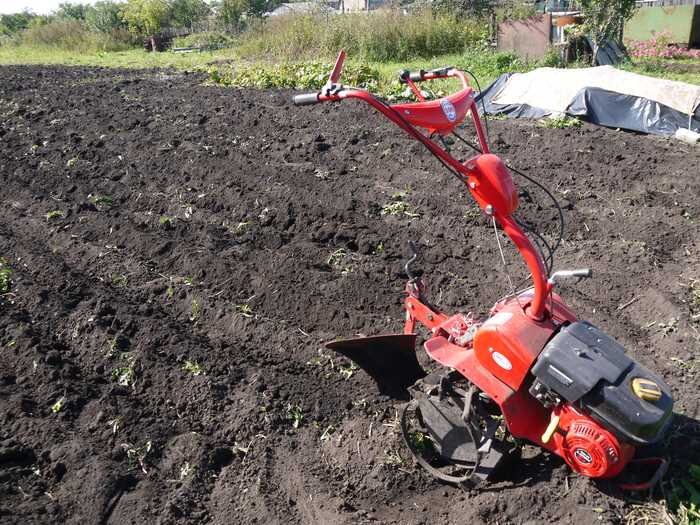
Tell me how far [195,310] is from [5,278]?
1996 mm

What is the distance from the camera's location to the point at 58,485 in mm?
3418

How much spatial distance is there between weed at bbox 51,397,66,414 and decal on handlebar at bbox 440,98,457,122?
10.1 feet

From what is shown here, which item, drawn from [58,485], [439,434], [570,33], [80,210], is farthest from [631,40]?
[58,485]

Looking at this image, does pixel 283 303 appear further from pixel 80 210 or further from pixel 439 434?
pixel 80 210

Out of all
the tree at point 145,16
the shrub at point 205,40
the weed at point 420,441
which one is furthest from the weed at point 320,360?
the tree at point 145,16

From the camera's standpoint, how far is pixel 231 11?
3278cm

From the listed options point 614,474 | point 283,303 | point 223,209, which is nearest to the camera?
point 614,474

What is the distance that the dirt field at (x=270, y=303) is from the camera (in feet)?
11.1

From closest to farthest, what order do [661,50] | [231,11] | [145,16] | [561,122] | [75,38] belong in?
[561,122], [661,50], [145,16], [75,38], [231,11]

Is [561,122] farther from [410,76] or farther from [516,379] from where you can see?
[516,379]

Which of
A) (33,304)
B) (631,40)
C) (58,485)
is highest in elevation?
(631,40)

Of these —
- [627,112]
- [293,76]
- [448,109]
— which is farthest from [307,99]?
[293,76]

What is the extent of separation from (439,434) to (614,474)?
37.1 inches

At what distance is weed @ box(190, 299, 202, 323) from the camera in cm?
495
